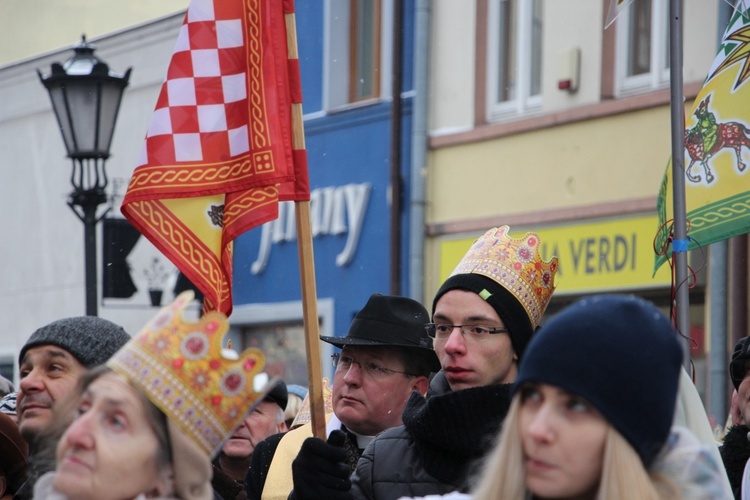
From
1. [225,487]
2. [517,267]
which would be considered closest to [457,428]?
[517,267]

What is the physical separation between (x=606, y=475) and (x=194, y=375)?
3.16 feet

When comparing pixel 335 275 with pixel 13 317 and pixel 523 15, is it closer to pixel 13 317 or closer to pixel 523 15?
pixel 523 15

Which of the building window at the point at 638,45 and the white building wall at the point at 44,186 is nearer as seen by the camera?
the building window at the point at 638,45

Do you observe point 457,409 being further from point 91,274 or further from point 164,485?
point 91,274

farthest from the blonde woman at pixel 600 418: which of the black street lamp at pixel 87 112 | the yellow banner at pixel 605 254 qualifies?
the yellow banner at pixel 605 254

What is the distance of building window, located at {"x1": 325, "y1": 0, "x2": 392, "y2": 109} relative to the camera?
1485 cm

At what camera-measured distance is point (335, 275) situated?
14.7 m

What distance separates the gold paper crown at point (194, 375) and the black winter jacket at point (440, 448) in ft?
3.39

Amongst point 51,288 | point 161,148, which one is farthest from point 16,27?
point 161,148

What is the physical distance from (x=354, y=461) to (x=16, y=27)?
16100 millimetres

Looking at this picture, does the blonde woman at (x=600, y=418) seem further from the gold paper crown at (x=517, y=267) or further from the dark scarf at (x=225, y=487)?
the dark scarf at (x=225, y=487)

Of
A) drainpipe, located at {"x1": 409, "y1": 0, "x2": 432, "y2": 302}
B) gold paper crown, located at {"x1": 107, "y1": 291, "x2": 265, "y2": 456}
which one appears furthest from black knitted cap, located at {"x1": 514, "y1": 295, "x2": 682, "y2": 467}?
drainpipe, located at {"x1": 409, "y1": 0, "x2": 432, "y2": 302}

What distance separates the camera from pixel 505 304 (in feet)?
15.1

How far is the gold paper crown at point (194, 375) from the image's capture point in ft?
10.6
